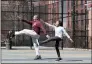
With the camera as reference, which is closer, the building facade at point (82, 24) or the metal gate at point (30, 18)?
the metal gate at point (30, 18)

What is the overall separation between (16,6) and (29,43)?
320 centimetres

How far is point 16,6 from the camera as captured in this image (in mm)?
27484

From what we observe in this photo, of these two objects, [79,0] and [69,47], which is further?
[79,0]

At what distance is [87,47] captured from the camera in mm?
27266

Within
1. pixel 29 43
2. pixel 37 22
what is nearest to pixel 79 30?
pixel 29 43

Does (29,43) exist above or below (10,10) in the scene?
below

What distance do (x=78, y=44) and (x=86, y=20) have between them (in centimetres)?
207

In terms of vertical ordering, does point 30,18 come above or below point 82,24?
above

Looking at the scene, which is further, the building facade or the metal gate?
the building facade

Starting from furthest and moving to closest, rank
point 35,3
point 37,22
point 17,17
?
1. point 35,3
2. point 17,17
3. point 37,22

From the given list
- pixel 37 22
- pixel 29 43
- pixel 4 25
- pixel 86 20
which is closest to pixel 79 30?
pixel 86 20

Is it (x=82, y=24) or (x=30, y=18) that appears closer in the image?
(x=30, y=18)

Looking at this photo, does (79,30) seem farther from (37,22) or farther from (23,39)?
(37,22)

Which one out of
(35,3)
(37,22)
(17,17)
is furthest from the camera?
(35,3)
